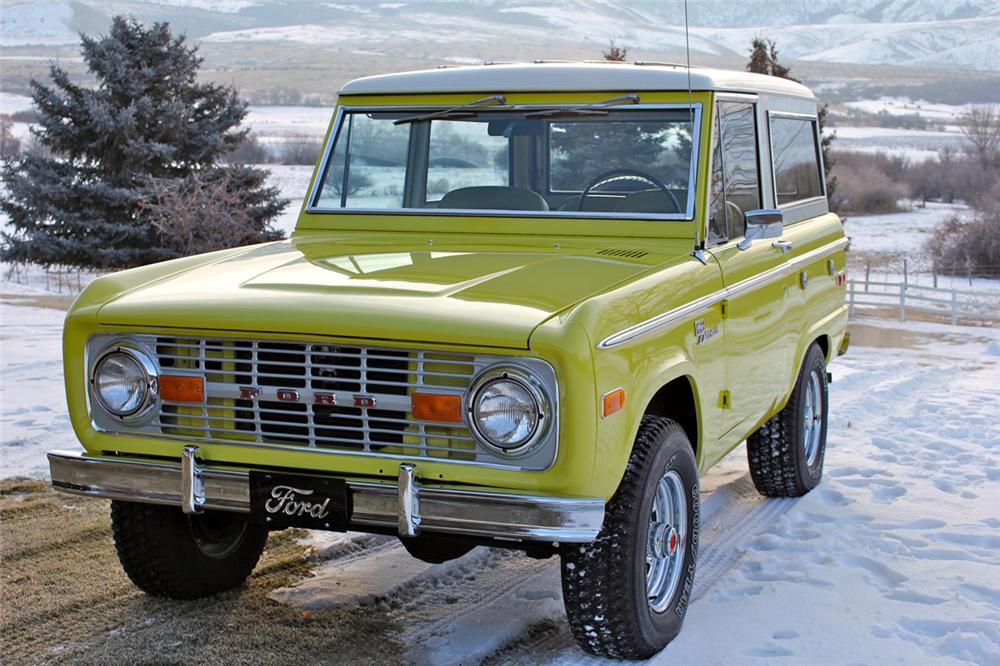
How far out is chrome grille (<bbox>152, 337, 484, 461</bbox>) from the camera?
12.0 feet

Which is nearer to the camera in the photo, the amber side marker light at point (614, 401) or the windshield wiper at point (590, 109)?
the amber side marker light at point (614, 401)

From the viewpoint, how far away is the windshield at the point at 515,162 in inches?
197

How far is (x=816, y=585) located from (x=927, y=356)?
15577 mm

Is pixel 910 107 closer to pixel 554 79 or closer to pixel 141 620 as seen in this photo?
pixel 554 79

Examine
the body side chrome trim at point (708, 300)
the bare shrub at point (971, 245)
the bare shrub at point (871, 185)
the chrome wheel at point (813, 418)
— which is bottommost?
the bare shrub at point (971, 245)

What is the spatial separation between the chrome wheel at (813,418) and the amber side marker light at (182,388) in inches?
145

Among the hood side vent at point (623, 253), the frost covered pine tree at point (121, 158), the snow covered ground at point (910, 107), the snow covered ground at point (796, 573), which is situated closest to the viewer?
the snow covered ground at point (796, 573)

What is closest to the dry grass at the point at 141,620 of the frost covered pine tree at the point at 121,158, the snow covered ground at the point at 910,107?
the frost covered pine tree at the point at 121,158

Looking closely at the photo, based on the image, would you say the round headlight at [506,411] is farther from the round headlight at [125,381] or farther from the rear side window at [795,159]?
the rear side window at [795,159]

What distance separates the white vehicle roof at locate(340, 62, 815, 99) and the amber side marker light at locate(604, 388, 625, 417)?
1810mm

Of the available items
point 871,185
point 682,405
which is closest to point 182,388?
point 682,405

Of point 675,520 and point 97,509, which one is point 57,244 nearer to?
point 97,509

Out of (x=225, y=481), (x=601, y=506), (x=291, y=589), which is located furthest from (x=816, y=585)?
(x=225, y=481)

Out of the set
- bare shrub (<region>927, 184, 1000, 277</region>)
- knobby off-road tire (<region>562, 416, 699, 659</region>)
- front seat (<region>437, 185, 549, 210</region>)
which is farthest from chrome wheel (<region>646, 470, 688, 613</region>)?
bare shrub (<region>927, 184, 1000, 277</region>)
